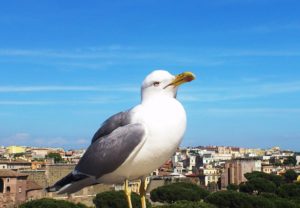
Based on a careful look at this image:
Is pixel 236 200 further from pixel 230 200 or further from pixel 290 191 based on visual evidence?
pixel 290 191

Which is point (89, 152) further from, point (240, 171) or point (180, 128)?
point (240, 171)

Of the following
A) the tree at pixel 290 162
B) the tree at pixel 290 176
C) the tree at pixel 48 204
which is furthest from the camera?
the tree at pixel 290 162

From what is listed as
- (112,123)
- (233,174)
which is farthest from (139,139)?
(233,174)

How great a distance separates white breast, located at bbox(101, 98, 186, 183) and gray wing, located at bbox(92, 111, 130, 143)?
7 centimetres

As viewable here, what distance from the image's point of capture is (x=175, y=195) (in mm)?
35438

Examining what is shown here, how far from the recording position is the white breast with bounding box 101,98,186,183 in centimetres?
319

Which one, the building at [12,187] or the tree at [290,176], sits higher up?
the tree at [290,176]

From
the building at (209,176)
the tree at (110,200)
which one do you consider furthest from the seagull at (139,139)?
the building at (209,176)

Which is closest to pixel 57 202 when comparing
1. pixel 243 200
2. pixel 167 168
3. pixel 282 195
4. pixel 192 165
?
pixel 243 200

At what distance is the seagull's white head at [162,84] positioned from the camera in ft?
10.9

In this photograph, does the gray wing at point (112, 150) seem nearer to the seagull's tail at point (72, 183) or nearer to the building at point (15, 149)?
the seagull's tail at point (72, 183)

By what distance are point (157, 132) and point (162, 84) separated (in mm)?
311

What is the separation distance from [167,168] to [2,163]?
22688 mm

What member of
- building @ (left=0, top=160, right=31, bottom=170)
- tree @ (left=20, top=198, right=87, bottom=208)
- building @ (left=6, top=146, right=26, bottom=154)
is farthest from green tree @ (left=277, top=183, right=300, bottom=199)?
building @ (left=6, top=146, right=26, bottom=154)
